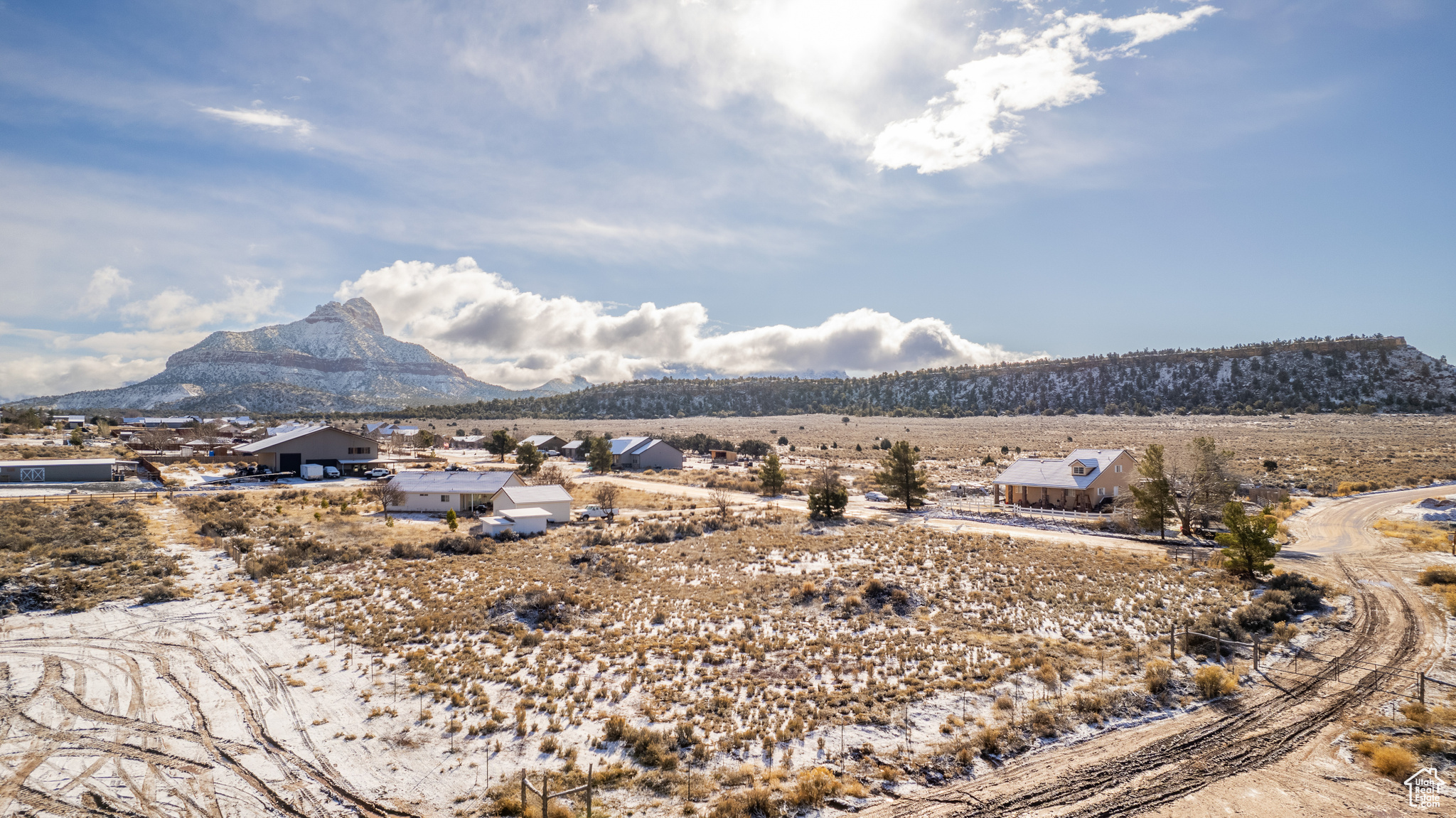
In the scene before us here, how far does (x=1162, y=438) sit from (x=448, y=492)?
91691mm

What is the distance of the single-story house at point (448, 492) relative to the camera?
151ft

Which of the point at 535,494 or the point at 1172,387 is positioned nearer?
the point at 535,494

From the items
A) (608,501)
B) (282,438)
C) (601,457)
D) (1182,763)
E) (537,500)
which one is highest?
(282,438)

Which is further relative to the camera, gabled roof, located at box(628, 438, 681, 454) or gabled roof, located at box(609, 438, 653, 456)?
gabled roof, located at box(609, 438, 653, 456)

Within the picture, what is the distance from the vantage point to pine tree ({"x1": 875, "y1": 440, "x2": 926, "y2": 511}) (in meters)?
46.7

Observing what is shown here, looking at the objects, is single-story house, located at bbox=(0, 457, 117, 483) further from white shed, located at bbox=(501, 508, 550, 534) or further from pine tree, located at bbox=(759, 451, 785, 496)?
pine tree, located at bbox=(759, 451, 785, 496)

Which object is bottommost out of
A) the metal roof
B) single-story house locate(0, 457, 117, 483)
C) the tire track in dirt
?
the tire track in dirt

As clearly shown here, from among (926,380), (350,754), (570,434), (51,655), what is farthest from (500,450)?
(926,380)

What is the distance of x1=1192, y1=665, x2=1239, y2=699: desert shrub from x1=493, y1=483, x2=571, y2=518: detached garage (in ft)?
119

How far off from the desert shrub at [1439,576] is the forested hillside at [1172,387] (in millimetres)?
109778

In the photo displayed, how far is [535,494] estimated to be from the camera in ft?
141

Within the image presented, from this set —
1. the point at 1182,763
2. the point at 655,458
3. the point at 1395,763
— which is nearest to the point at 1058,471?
the point at 1395,763

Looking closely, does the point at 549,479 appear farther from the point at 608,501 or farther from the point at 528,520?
the point at 528,520

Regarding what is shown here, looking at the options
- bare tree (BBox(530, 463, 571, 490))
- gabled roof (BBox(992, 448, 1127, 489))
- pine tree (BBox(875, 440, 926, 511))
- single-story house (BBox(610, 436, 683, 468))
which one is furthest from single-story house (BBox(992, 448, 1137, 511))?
single-story house (BBox(610, 436, 683, 468))
